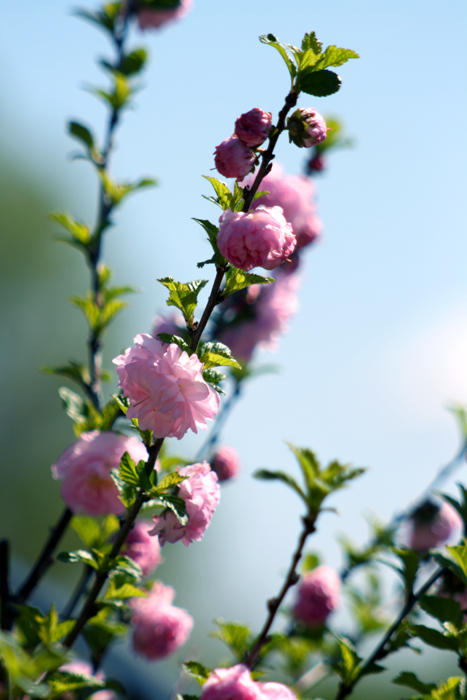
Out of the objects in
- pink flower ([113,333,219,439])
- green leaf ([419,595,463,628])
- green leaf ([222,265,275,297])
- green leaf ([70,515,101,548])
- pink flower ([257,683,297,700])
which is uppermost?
green leaf ([222,265,275,297])

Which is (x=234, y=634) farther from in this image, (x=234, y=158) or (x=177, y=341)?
(x=234, y=158)

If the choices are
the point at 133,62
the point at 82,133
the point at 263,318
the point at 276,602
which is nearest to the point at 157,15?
the point at 133,62

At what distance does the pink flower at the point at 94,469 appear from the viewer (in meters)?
1.15

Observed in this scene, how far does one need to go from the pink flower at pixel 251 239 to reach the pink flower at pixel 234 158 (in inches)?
2.8

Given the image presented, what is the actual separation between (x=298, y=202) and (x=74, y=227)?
0.58 m

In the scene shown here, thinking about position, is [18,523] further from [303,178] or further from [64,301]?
[303,178]

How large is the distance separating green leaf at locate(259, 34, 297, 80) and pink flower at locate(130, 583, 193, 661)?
120cm

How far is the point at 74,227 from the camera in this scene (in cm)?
164

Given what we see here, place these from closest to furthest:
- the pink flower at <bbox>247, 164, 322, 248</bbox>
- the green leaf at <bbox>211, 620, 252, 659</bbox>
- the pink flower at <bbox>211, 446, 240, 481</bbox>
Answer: the green leaf at <bbox>211, 620, 252, 659</bbox> → the pink flower at <bbox>211, 446, 240, 481</bbox> → the pink flower at <bbox>247, 164, 322, 248</bbox>

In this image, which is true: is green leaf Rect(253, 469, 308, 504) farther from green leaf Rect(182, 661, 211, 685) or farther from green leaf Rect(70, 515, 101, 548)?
green leaf Rect(70, 515, 101, 548)

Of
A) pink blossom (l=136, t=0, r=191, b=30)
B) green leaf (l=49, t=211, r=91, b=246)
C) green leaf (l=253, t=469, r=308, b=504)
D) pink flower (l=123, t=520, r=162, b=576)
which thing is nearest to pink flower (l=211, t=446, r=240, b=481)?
pink flower (l=123, t=520, r=162, b=576)

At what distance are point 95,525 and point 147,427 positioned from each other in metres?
0.61

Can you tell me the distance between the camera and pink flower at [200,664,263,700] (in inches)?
30.1

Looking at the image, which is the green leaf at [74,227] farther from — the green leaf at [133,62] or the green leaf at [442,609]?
the green leaf at [442,609]
